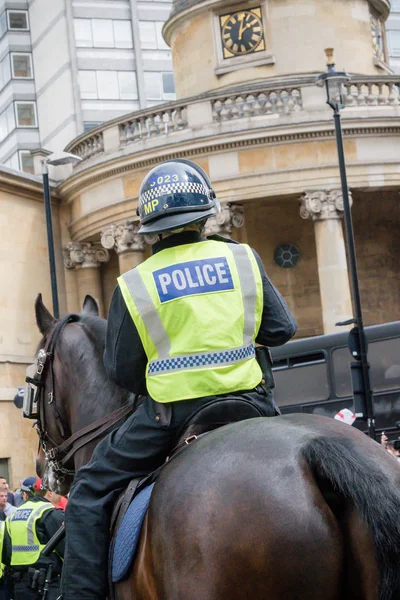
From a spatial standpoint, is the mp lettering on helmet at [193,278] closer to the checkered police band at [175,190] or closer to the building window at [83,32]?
the checkered police band at [175,190]

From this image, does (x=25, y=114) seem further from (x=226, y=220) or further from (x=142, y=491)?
(x=142, y=491)

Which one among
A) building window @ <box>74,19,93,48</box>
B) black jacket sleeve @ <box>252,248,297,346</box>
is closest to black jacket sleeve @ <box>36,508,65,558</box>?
black jacket sleeve @ <box>252,248,297,346</box>

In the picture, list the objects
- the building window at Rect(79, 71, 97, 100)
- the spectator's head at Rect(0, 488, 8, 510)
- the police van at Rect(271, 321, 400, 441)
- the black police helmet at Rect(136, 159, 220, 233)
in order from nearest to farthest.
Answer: the black police helmet at Rect(136, 159, 220, 233) → the spectator's head at Rect(0, 488, 8, 510) → the police van at Rect(271, 321, 400, 441) → the building window at Rect(79, 71, 97, 100)

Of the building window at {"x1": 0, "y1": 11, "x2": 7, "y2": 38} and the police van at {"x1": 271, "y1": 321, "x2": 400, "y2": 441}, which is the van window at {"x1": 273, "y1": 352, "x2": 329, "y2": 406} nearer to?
the police van at {"x1": 271, "y1": 321, "x2": 400, "y2": 441}

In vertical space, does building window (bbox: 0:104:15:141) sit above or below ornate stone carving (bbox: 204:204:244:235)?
above

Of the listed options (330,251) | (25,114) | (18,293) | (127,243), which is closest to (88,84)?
(25,114)

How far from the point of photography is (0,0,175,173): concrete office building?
256 ft

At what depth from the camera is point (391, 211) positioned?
37000mm

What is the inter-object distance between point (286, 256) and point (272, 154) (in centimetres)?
451

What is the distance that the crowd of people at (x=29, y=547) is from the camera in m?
10.5

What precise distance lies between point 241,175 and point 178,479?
28764 millimetres

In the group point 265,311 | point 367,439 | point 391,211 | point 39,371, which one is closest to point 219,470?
point 367,439

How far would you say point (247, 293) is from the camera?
17.1ft

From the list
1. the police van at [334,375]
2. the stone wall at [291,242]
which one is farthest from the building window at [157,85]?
the police van at [334,375]
